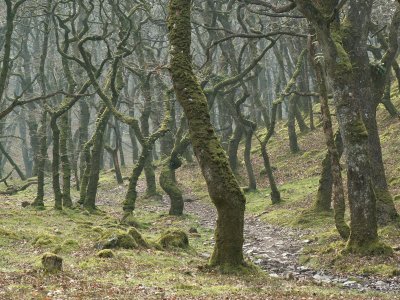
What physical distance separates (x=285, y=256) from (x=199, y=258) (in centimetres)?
312

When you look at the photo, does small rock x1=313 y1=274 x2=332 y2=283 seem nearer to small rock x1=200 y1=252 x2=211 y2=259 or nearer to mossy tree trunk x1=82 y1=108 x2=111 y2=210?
small rock x1=200 y1=252 x2=211 y2=259

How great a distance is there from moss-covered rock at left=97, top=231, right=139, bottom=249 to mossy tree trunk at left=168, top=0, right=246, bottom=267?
3719mm

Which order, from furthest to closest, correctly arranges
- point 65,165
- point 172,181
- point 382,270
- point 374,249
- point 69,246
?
1. point 172,181
2. point 65,165
3. point 69,246
4. point 374,249
5. point 382,270

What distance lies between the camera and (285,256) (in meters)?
18.4

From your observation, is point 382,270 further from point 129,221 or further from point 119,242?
point 129,221

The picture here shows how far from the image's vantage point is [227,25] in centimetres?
4034

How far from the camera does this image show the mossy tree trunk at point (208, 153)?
1322cm

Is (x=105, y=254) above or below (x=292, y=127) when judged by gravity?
below

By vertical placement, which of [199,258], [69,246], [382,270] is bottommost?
[382,270]

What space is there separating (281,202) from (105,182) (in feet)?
69.6

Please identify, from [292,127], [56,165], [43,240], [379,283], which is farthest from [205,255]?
[292,127]

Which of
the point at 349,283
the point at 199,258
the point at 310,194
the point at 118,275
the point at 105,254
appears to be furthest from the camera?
the point at 310,194

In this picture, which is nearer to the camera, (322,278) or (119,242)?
(322,278)

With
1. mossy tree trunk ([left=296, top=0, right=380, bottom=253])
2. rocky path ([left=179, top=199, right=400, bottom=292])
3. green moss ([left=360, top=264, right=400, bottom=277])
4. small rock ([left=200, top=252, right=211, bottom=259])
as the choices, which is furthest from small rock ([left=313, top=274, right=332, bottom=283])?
small rock ([left=200, top=252, right=211, bottom=259])
